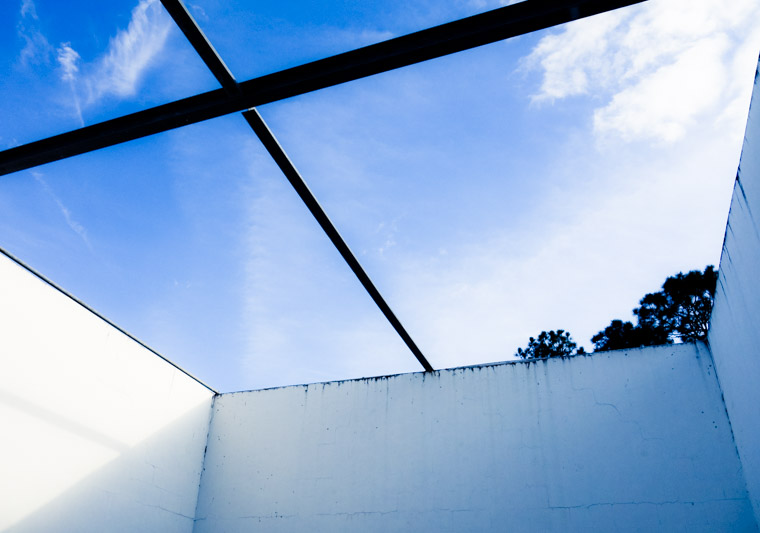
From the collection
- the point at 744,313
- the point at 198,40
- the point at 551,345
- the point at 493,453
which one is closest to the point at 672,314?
the point at 551,345

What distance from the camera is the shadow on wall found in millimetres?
3789

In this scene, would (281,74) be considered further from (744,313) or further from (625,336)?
(625,336)

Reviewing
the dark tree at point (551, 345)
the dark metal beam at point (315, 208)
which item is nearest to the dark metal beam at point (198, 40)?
the dark metal beam at point (315, 208)

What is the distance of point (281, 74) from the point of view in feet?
6.81

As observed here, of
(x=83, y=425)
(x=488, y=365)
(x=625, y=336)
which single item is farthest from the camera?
(x=625, y=336)

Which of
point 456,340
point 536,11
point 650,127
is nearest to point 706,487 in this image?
point 456,340

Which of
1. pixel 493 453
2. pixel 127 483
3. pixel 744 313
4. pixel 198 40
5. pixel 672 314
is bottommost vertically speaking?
pixel 127 483

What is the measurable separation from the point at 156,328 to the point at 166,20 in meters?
3.31

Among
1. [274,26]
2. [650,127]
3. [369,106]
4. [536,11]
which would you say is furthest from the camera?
[650,127]

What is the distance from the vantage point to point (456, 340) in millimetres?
4555

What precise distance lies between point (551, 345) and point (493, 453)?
926 centimetres

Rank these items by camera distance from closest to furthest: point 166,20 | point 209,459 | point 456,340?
point 166,20, point 456,340, point 209,459

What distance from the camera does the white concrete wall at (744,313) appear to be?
8.71 feet

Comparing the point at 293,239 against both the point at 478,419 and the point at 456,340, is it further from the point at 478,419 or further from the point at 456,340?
the point at 478,419
